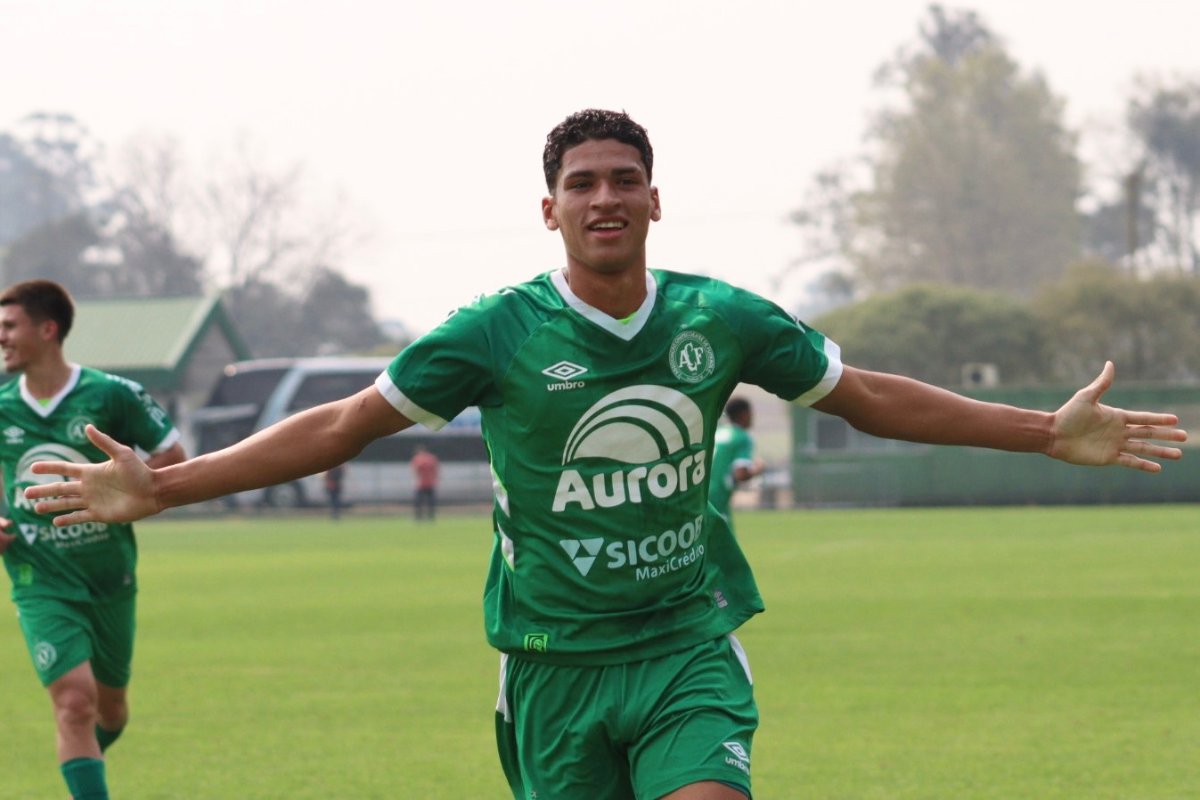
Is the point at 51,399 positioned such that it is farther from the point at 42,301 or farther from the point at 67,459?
the point at 42,301

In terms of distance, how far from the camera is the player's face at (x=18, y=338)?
775 cm

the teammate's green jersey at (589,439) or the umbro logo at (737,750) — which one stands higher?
the teammate's green jersey at (589,439)

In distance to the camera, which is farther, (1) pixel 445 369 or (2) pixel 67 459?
(2) pixel 67 459

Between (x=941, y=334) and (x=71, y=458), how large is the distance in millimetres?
49953

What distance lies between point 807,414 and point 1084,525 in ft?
42.6

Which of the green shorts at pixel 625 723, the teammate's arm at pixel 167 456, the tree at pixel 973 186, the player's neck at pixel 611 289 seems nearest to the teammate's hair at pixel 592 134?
the player's neck at pixel 611 289

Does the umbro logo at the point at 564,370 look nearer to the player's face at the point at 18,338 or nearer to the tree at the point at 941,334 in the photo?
the player's face at the point at 18,338

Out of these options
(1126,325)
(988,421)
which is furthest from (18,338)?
(1126,325)

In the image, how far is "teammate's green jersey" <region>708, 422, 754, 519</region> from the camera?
1276 centimetres

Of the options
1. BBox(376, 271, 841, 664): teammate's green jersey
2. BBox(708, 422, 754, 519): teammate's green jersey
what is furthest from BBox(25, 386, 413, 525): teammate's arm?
BBox(708, 422, 754, 519): teammate's green jersey

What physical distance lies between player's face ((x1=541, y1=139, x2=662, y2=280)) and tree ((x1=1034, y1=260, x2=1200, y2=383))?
163 feet

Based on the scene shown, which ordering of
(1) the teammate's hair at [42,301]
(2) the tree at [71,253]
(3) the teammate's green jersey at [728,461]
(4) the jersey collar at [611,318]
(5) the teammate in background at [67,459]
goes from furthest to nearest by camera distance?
(2) the tree at [71,253] < (3) the teammate's green jersey at [728,461] < (1) the teammate's hair at [42,301] < (5) the teammate in background at [67,459] < (4) the jersey collar at [611,318]

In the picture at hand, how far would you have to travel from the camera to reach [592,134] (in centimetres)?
459

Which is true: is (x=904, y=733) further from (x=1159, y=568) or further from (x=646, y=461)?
(x=1159, y=568)
